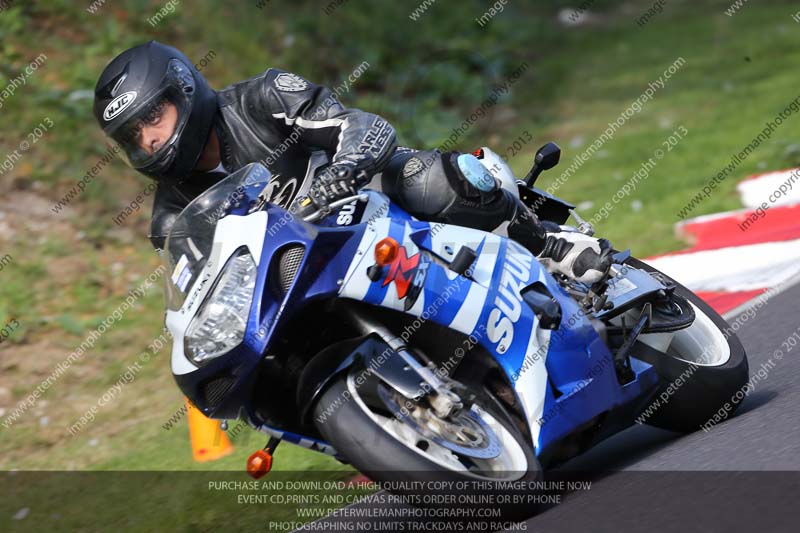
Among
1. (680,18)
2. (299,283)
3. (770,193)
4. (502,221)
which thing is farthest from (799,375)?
(680,18)

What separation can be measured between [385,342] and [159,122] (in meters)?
1.23

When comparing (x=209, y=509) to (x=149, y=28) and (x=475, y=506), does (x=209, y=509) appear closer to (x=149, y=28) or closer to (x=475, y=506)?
(x=475, y=506)

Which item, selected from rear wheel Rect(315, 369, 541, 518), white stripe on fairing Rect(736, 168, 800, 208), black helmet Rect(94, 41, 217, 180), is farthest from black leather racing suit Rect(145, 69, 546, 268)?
white stripe on fairing Rect(736, 168, 800, 208)

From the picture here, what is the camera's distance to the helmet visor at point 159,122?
4109mm

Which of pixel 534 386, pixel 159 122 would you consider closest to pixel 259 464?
pixel 534 386

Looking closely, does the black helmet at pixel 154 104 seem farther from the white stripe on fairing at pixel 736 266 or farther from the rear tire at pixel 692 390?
the white stripe on fairing at pixel 736 266

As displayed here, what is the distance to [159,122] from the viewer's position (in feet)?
13.7

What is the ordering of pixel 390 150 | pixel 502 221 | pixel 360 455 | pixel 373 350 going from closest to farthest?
1. pixel 360 455
2. pixel 373 350
3. pixel 390 150
4. pixel 502 221

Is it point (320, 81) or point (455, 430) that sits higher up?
point (455, 430)

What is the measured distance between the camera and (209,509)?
5145mm

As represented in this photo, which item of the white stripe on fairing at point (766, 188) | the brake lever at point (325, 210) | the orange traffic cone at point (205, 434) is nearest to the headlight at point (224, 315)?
the brake lever at point (325, 210)

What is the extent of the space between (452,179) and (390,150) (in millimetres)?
329

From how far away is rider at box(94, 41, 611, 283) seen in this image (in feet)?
13.5

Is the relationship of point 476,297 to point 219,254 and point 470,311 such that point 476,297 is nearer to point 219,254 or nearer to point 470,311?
point 470,311
